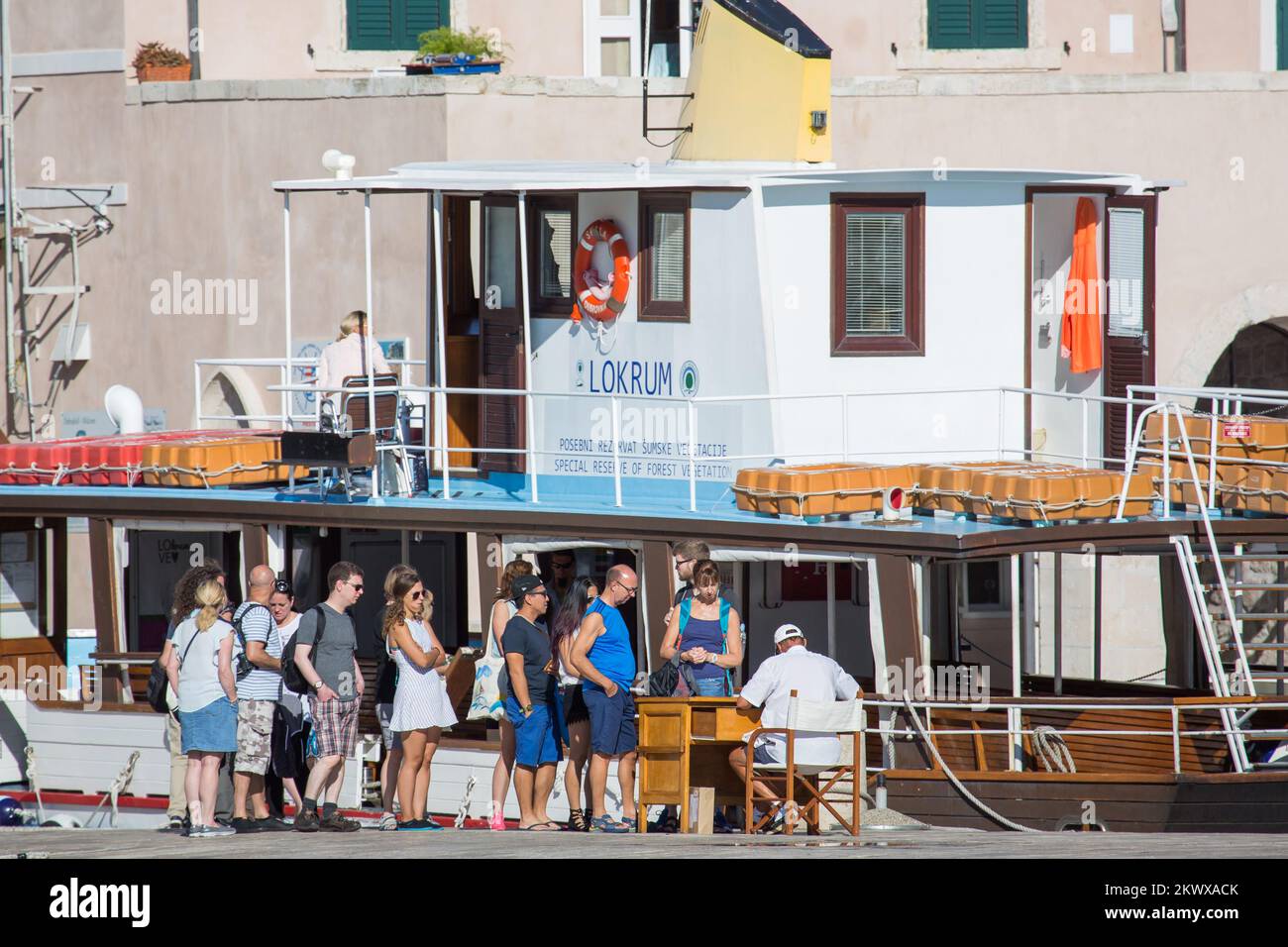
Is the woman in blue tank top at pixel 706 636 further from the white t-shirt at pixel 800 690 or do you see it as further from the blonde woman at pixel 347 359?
the blonde woman at pixel 347 359

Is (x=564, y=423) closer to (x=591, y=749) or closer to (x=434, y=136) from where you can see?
(x=591, y=749)

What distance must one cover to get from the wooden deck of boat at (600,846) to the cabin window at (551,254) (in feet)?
18.0

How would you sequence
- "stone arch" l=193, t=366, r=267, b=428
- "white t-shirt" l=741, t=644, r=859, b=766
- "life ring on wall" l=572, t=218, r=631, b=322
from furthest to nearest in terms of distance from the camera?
1. "stone arch" l=193, t=366, r=267, b=428
2. "life ring on wall" l=572, t=218, r=631, b=322
3. "white t-shirt" l=741, t=644, r=859, b=766

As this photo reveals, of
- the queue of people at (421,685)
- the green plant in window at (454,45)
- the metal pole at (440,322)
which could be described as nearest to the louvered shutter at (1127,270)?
the queue of people at (421,685)

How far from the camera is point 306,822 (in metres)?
10.9

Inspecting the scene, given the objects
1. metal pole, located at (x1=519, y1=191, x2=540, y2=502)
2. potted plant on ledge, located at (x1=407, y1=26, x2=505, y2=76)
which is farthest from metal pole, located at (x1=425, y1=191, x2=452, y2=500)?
potted plant on ledge, located at (x1=407, y1=26, x2=505, y2=76)

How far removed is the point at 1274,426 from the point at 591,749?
5398 millimetres

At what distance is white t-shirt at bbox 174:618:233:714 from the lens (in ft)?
34.8

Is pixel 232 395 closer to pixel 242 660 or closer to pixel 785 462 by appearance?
pixel 785 462

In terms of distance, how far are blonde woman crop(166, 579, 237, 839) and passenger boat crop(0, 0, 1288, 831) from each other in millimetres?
3168

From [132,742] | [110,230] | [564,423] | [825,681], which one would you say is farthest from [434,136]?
[825,681]

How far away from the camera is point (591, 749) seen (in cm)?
1148

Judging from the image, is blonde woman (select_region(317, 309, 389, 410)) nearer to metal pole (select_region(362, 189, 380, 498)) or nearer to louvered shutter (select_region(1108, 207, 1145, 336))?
metal pole (select_region(362, 189, 380, 498))

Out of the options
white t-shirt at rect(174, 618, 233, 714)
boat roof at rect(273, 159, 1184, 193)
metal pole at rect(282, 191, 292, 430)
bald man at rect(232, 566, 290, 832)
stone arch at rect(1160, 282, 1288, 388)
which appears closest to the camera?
white t-shirt at rect(174, 618, 233, 714)
